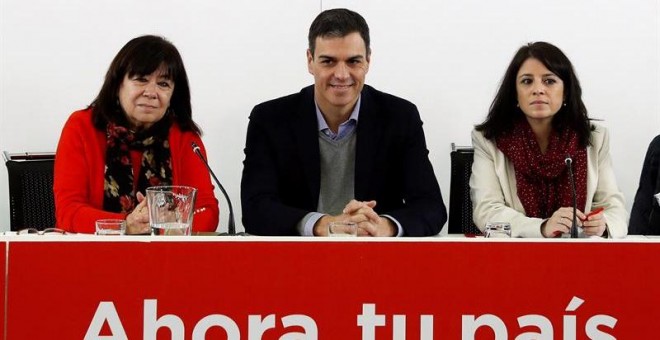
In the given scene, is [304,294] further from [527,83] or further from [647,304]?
[527,83]

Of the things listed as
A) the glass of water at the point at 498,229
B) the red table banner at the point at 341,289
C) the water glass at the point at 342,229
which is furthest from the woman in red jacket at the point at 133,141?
the red table banner at the point at 341,289

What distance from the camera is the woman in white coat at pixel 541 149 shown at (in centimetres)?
270

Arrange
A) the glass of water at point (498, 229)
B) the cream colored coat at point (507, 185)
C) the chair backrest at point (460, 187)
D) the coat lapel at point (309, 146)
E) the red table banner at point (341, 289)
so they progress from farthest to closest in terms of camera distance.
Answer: the chair backrest at point (460, 187) < the cream colored coat at point (507, 185) < the coat lapel at point (309, 146) < the glass of water at point (498, 229) < the red table banner at point (341, 289)

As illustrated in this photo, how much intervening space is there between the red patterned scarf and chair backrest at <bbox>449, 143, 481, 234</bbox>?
0.15 m

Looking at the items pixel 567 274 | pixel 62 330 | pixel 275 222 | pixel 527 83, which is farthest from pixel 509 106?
pixel 62 330

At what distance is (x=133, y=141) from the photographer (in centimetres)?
262

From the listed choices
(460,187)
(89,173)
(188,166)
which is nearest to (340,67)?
(188,166)

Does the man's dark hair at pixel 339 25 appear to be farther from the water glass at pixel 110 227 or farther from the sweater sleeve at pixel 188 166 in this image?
the water glass at pixel 110 227

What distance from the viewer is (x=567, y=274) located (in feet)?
5.17

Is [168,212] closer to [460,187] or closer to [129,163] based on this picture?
[129,163]

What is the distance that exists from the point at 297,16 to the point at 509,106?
3.17 feet

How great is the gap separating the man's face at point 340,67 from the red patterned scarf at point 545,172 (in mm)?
540

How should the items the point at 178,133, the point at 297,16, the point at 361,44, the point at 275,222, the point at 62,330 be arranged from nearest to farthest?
the point at 62,330, the point at 275,222, the point at 361,44, the point at 178,133, the point at 297,16

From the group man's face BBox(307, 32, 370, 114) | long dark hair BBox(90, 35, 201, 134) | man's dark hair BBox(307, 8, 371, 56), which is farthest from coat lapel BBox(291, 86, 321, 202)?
long dark hair BBox(90, 35, 201, 134)
